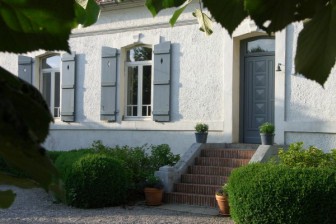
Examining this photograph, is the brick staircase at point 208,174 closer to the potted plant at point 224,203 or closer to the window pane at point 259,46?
the potted plant at point 224,203

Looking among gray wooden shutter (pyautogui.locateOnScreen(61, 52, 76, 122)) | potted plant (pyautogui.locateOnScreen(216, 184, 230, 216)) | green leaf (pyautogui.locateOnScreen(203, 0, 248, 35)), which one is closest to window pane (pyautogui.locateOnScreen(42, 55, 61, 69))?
gray wooden shutter (pyautogui.locateOnScreen(61, 52, 76, 122))

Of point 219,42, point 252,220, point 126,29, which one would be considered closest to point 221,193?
point 252,220

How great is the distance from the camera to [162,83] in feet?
33.8

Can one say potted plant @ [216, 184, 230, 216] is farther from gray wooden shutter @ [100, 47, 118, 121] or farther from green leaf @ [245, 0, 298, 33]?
green leaf @ [245, 0, 298, 33]

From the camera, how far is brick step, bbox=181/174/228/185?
347 inches

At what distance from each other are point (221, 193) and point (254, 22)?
23.9ft

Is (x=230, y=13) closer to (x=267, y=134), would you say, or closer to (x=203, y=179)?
(x=267, y=134)

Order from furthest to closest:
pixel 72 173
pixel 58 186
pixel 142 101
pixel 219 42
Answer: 1. pixel 142 101
2. pixel 219 42
3. pixel 72 173
4. pixel 58 186

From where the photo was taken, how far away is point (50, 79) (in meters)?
12.1

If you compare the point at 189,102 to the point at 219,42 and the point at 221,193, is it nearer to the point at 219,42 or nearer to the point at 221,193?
the point at 219,42

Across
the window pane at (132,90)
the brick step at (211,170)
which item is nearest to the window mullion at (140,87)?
the window pane at (132,90)

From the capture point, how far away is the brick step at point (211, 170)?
9.00 metres

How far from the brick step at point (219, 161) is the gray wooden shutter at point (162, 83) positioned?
1313mm

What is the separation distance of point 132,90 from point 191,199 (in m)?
3.39
